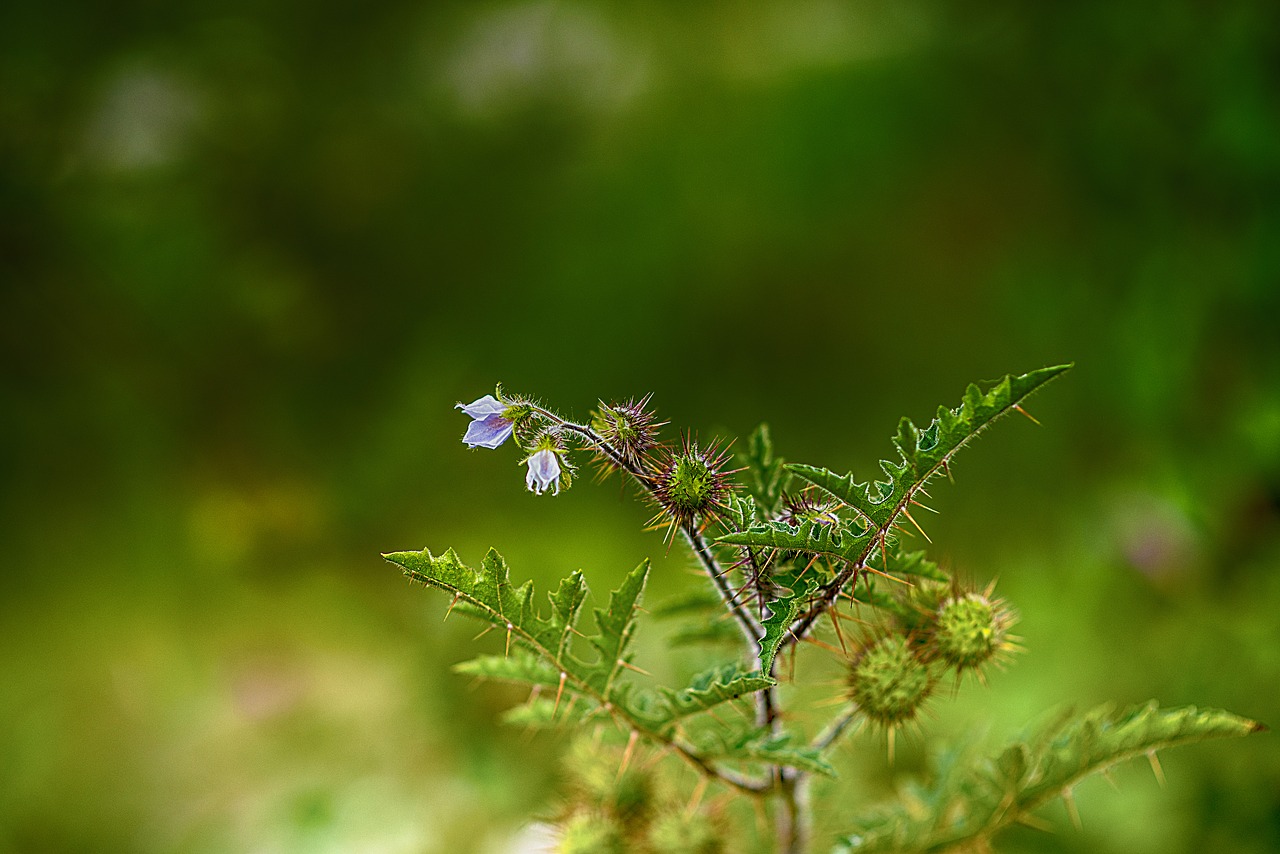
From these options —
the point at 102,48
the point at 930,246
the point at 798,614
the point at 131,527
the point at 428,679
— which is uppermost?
the point at 102,48

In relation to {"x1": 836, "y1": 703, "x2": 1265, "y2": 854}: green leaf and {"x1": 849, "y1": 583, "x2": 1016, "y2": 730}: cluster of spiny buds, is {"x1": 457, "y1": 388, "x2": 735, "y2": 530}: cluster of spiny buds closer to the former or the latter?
{"x1": 849, "y1": 583, "x2": 1016, "y2": 730}: cluster of spiny buds

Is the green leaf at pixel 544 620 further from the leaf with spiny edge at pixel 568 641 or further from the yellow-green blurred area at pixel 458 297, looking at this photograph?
the yellow-green blurred area at pixel 458 297

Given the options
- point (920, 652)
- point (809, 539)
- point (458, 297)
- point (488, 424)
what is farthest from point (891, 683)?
point (458, 297)

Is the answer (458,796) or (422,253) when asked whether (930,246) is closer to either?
(422,253)

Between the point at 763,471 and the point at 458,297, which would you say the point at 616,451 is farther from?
the point at 458,297

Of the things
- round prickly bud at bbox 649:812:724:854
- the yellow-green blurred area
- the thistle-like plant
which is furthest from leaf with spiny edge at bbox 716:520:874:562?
the yellow-green blurred area


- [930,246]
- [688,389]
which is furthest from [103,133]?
[930,246]

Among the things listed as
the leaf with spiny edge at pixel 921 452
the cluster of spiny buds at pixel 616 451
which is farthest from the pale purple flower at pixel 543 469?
the leaf with spiny edge at pixel 921 452
